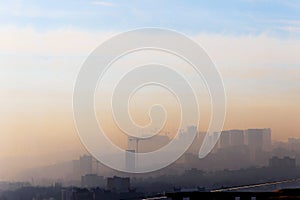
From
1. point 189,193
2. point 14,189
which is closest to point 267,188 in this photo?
point 189,193

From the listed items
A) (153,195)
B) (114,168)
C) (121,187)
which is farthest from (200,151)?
(153,195)

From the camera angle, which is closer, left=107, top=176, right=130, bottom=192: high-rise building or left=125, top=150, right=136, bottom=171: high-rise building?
left=107, top=176, right=130, bottom=192: high-rise building

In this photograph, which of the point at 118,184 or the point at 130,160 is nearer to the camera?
the point at 118,184

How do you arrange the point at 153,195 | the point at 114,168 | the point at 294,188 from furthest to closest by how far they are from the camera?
the point at 114,168 < the point at 294,188 < the point at 153,195

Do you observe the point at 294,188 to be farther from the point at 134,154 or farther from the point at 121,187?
the point at 134,154

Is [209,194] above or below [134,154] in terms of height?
below

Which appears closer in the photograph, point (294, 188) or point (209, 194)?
point (209, 194)

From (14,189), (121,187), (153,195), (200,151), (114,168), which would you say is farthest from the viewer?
(200,151)

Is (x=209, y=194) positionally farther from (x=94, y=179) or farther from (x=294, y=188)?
(x=94, y=179)

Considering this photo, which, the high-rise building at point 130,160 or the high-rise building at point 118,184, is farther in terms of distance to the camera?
the high-rise building at point 130,160

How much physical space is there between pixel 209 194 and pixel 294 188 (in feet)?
8.27

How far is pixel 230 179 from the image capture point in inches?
663

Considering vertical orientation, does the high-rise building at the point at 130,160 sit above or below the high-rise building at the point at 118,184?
above

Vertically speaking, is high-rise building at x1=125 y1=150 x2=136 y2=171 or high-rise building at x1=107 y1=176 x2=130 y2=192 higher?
high-rise building at x1=125 y1=150 x2=136 y2=171
